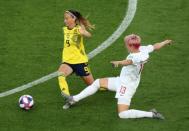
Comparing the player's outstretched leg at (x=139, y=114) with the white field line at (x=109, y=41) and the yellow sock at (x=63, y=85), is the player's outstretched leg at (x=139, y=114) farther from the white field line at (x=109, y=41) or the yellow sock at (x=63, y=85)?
the white field line at (x=109, y=41)

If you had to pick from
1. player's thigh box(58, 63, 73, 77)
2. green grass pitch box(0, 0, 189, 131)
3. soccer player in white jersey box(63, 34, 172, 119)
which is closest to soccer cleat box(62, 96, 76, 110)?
soccer player in white jersey box(63, 34, 172, 119)

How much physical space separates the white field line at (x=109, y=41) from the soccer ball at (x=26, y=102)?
2.71 feet

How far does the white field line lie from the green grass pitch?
0.14 m

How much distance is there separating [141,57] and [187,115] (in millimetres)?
1530

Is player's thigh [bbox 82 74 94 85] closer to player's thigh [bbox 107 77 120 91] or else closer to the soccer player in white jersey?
the soccer player in white jersey

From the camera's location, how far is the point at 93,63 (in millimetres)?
15094

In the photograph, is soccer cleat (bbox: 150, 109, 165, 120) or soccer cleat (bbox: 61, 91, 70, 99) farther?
soccer cleat (bbox: 61, 91, 70, 99)

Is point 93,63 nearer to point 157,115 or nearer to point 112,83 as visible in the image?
Result: point 112,83

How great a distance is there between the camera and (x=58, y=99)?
13.6m

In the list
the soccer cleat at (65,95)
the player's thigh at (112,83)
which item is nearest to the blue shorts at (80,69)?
the player's thigh at (112,83)

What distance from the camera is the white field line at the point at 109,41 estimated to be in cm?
1402

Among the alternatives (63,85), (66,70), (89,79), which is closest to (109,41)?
(89,79)

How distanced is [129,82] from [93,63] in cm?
238

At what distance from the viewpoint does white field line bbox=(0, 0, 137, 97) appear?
14016mm
